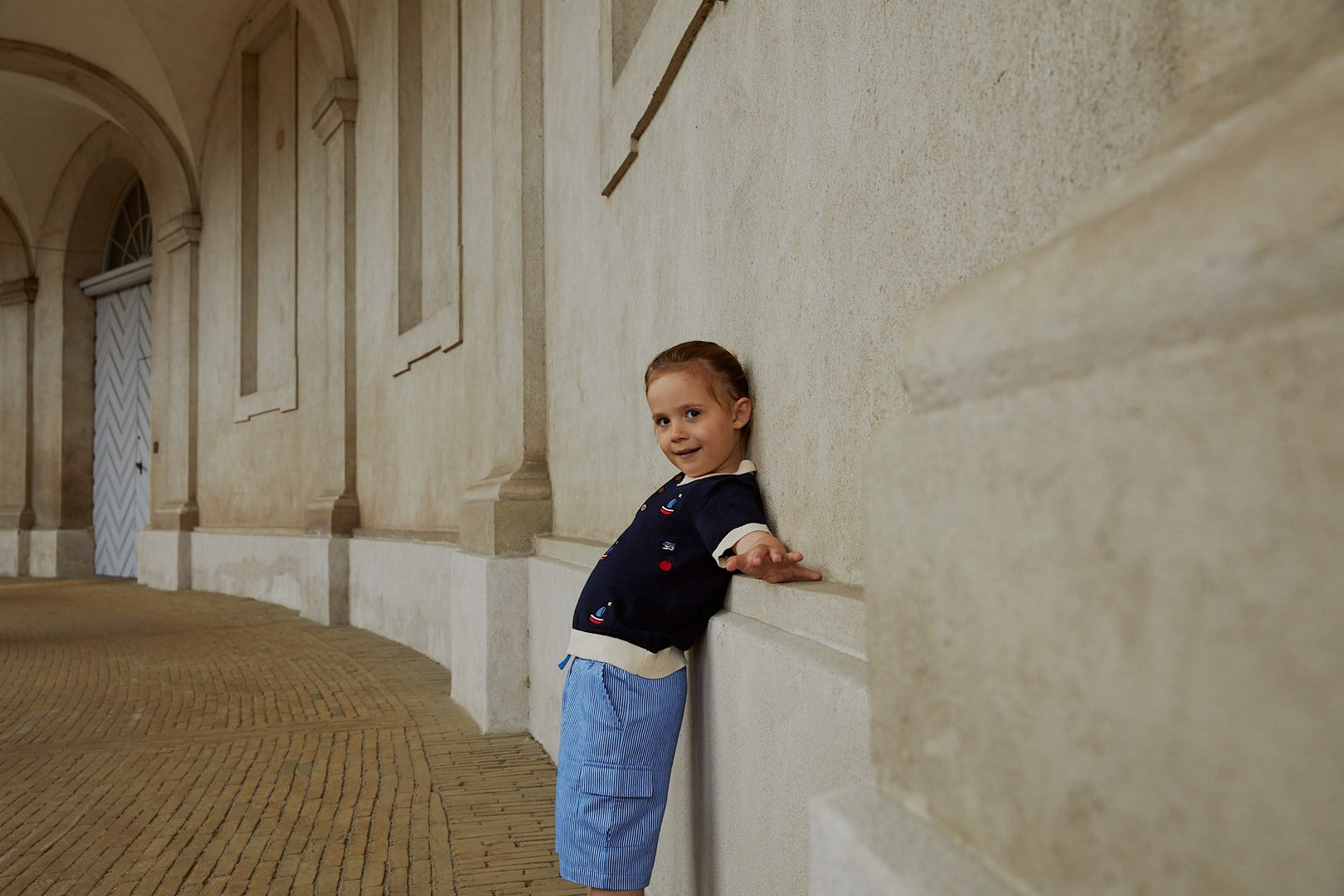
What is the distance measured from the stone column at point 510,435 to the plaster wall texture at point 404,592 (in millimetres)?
922

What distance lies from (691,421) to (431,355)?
186 inches

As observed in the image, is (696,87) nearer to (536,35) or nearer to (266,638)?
(536,35)

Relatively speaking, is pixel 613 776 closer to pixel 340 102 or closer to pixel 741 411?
pixel 741 411

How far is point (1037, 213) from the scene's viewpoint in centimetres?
A: 104

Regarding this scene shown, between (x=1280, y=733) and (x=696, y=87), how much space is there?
2211 millimetres

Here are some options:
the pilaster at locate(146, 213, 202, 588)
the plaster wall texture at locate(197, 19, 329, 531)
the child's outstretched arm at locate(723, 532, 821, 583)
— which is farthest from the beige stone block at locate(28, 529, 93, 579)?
the child's outstretched arm at locate(723, 532, 821, 583)

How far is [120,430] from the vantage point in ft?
47.0

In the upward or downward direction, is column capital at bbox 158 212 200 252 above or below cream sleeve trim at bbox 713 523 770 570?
above

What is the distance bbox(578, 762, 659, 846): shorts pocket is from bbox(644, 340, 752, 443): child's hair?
73cm

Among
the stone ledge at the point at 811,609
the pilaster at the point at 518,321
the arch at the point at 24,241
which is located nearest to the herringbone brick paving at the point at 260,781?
the pilaster at the point at 518,321

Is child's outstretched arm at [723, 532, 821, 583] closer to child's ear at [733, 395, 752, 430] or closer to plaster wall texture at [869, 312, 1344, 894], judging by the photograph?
child's ear at [733, 395, 752, 430]

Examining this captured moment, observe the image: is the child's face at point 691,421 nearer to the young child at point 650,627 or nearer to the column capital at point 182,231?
the young child at point 650,627

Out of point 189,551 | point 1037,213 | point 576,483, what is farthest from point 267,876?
point 189,551

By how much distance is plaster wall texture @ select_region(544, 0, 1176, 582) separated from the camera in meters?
1.00
